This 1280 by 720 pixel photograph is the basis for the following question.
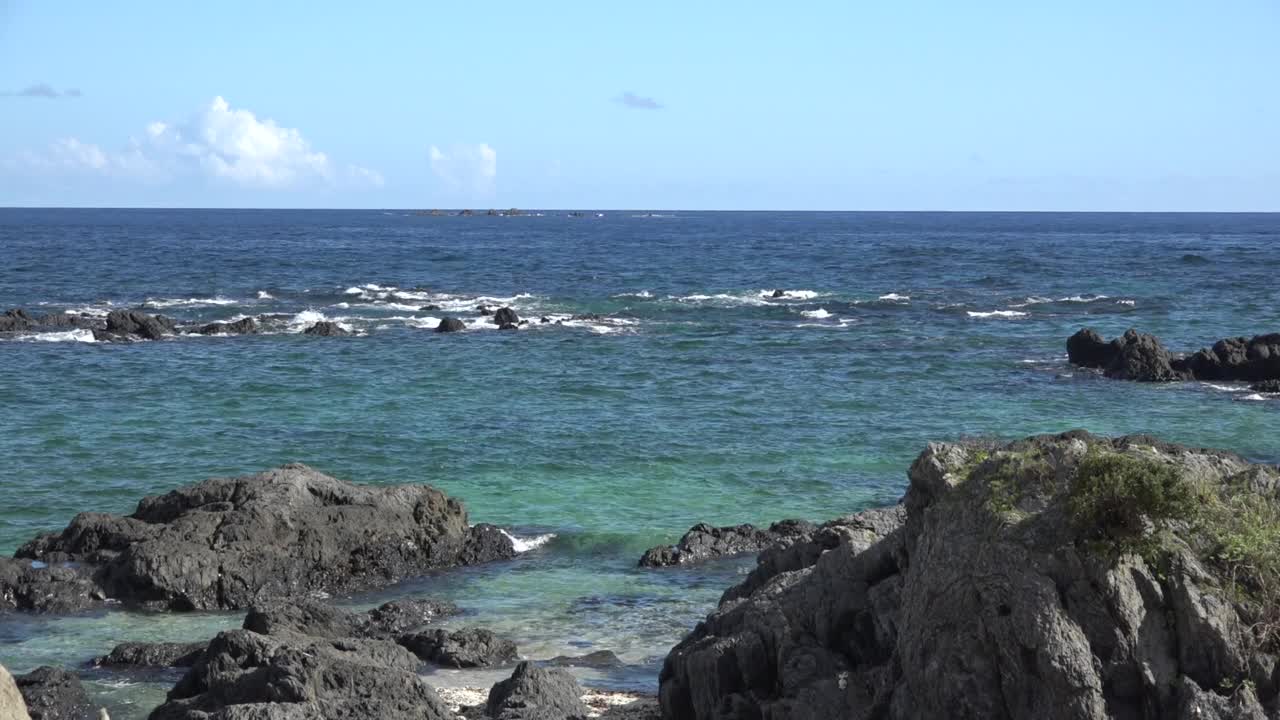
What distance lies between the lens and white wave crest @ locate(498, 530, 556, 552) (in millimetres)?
25058

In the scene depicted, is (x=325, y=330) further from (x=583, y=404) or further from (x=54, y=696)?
(x=54, y=696)

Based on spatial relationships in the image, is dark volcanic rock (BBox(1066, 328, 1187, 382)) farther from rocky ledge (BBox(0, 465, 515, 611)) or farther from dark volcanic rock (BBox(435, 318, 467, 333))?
rocky ledge (BBox(0, 465, 515, 611))

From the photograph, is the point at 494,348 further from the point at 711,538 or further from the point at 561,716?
the point at 561,716

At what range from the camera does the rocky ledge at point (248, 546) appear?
21.2 metres

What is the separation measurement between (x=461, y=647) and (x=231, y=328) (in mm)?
40297

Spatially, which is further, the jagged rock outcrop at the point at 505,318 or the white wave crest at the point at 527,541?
the jagged rock outcrop at the point at 505,318

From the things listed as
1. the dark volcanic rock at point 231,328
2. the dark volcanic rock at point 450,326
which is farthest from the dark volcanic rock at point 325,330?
the dark volcanic rock at point 450,326

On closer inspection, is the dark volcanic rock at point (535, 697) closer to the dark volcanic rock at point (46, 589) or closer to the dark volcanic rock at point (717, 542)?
the dark volcanic rock at point (717, 542)

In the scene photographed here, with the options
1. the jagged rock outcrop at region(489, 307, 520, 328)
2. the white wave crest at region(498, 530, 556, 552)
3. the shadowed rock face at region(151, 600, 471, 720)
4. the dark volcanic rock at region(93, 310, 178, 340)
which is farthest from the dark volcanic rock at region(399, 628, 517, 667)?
the jagged rock outcrop at region(489, 307, 520, 328)

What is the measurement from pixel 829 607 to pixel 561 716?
340cm

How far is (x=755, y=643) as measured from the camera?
1338 cm

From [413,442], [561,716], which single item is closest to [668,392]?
[413,442]

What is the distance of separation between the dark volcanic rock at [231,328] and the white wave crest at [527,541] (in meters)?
32.8

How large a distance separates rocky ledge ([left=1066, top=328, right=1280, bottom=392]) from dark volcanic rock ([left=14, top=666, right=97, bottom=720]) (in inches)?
1399
